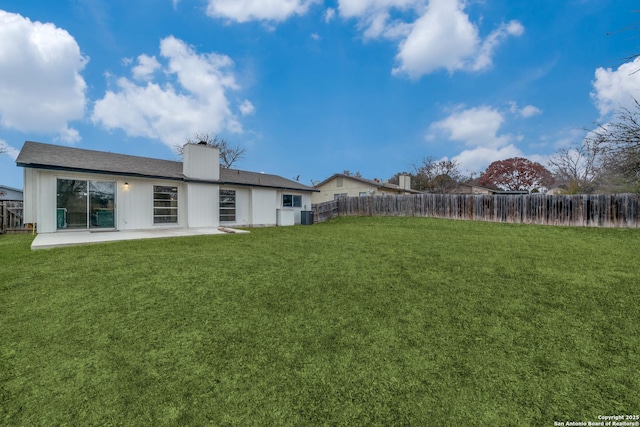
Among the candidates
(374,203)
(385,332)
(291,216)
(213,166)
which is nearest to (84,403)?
(385,332)

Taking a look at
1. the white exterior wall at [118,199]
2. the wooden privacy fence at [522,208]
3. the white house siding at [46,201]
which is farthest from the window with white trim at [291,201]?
the white house siding at [46,201]

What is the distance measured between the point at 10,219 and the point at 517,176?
46.6m

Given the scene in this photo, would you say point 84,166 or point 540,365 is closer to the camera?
point 540,365

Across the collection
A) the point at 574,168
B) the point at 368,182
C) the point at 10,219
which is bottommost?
the point at 10,219

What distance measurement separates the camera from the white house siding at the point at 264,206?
13.3 metres

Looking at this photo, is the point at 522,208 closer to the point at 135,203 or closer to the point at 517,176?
the point at 135,203

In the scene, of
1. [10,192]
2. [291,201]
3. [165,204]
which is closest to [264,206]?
[291,201]

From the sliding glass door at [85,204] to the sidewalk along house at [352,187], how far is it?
14.6 metres

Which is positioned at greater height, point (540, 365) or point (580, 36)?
point (580, 36)

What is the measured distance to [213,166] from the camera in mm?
11844

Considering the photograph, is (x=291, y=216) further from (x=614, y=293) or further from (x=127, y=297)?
(x=614, y=293)

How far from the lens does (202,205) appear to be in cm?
1130

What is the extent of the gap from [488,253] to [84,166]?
40.3ft

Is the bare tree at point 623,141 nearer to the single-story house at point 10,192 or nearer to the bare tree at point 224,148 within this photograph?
the bare tree at point 224,148
